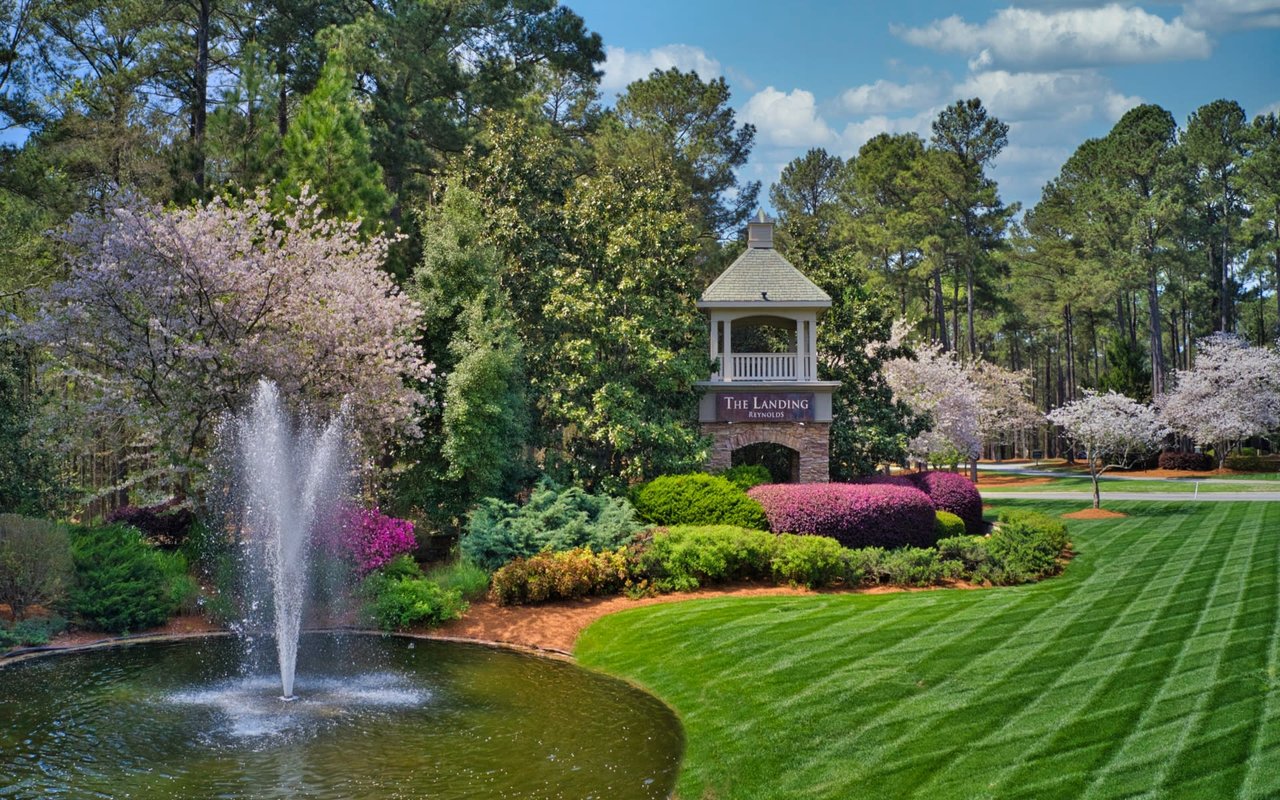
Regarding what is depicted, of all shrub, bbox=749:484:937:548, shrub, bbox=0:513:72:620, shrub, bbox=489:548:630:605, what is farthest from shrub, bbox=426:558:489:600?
shrub, bbox=749:484:937:548

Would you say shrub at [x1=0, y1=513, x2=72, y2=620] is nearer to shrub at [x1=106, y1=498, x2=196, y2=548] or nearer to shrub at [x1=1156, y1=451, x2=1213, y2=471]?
shrub at [x1=106, y1=498, x2=196, y2=548]

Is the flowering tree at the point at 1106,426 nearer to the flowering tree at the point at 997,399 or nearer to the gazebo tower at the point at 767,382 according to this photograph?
the gazebo tower at the point at 767,382

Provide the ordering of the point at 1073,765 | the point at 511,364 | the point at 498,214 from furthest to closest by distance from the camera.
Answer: the point at 498,214, the point at 511,364, the point at 1073,765

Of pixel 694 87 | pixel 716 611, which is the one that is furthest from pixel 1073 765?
pixel 694 87

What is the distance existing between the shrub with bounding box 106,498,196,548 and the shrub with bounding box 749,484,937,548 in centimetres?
1141

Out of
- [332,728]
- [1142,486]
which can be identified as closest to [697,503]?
[332,728]

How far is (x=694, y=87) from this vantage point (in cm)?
4231

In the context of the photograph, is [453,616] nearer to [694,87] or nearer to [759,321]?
[759,321]

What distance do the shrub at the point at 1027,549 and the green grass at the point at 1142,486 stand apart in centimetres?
1826

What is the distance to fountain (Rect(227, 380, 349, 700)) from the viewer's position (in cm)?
1569

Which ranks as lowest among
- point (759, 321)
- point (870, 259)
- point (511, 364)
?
point (511, 364)

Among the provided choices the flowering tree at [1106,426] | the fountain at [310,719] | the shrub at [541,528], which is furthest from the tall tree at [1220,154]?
the fountain at [310,719]

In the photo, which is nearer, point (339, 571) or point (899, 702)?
point (899, 702)

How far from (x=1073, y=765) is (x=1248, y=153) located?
5860 cm
